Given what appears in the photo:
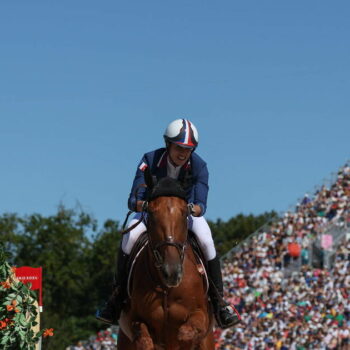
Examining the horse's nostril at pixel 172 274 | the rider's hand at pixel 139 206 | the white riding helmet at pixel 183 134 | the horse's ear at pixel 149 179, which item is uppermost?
the white riding helmet at pixel 183 134

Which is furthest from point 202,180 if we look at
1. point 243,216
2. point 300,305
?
point 243,216

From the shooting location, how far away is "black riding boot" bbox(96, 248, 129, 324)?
1030 centimetres

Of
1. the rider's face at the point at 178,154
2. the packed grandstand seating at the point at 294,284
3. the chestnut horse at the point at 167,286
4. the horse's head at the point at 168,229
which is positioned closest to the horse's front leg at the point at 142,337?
the chestnut horse at the point at 167,286

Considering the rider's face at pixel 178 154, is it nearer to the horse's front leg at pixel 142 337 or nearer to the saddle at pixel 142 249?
the saddle at pixel 142 249

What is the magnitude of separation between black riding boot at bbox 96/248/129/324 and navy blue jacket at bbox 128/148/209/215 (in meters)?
0.84

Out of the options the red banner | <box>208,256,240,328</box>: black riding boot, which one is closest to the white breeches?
<box>208,256,240,328</box>: black riding boot

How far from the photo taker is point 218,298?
415 inches

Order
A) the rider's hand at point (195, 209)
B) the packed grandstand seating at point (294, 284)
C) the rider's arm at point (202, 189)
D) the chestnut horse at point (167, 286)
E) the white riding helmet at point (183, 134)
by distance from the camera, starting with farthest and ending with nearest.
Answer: the packed grandstand seating at point (294, 284) < the rider's arm at point (202, 189) < the white riding helmet at point (183, 134) < the rider's hand at point (195, 209) < the chestnut horse at point (167, 286)

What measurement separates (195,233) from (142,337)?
1556mm

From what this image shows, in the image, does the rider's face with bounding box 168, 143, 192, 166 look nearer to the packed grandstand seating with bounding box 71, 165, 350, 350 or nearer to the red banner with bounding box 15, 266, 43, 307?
the red banner with bounding box 15, 266, 43, 307

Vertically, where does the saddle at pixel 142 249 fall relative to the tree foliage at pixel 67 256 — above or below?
below

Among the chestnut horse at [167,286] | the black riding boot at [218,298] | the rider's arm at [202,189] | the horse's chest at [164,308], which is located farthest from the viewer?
the black riding boot at [218,298]

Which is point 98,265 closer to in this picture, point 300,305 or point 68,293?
point 68,293

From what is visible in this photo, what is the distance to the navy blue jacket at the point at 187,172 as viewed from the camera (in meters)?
9.95
